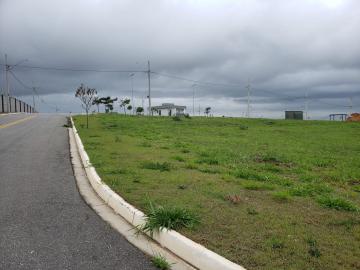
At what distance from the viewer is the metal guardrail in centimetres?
6613

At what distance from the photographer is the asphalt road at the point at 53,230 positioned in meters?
5.59

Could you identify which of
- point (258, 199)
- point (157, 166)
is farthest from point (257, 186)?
point (157, 166)

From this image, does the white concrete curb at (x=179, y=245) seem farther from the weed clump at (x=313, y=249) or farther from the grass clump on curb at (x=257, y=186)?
the grass clump on curb at (x=257, y=186)

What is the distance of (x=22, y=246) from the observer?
19.9ft

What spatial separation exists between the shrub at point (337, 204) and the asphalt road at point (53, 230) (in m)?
3.76

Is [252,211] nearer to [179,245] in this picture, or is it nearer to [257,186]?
[179,245]

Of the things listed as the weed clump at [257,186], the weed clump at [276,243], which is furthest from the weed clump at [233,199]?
the weed clump at [276,243]

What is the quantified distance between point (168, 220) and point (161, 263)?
1079 mm

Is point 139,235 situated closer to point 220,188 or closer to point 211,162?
point 220,188

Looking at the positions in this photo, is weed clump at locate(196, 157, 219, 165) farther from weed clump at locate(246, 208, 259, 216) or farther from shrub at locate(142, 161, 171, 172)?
weed clump at locate(246, 208, 259, 216)

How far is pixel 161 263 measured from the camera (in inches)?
216

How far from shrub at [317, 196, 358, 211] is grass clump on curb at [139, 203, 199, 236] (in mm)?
2666

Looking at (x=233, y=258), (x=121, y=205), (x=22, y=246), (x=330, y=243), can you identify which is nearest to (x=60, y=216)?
(x=121, y=205)

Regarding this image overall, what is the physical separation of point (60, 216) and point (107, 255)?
6.86 ft
